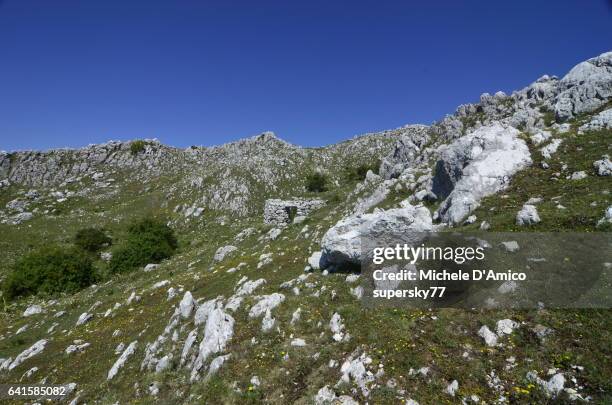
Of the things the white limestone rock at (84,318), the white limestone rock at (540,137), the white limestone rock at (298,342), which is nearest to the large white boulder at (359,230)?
the white limestone rock at (298,342)

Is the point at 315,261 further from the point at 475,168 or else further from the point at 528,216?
the point at 475,168

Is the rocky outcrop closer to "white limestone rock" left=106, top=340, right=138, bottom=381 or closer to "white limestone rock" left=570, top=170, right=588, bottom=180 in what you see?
"white limestone rock" left=570, top=170, right=588, bottom=180

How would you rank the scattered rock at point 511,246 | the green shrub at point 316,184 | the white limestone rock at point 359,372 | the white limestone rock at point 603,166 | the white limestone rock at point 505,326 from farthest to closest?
1. the green shrub at point 316,184
2. the white limestone rock at point 603,166
3. the scattered rock at point 511,246
4. the white limestone rock at point 505,326
5. the white limestone rock at point 359,372

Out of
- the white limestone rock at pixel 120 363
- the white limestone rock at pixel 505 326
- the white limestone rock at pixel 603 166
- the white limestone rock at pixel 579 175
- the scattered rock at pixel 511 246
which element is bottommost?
the white limestone rock at pixel 120 363

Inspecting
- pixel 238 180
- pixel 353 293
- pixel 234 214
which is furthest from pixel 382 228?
pixel 238 180

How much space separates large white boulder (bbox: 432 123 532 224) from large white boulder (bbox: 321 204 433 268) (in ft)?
17.6

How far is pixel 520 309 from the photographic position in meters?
13.2

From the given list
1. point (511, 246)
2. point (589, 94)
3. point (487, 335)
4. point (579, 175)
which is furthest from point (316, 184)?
point (487, 335)

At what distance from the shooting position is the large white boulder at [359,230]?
761 inches

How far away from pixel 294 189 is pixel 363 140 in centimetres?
4864

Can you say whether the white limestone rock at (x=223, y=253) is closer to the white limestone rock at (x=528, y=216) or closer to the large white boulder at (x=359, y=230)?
the large white boulder at (x=359, y=230)

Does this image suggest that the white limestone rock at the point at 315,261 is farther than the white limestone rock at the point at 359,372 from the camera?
Yes

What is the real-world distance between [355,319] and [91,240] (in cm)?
5936

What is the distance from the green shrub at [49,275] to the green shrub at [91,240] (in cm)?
1182
